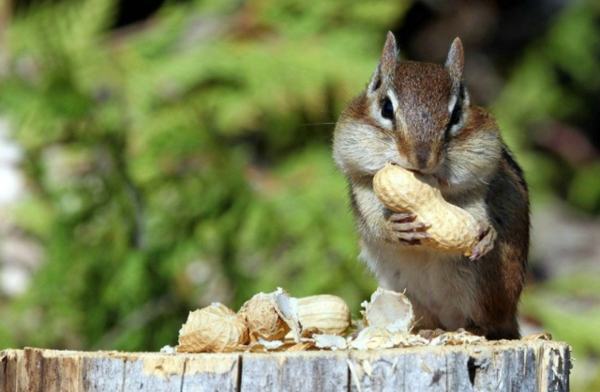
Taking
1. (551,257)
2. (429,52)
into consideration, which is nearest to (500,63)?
(429,52)

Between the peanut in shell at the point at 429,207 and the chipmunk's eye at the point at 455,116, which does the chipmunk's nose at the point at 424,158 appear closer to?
the peanut in shell at the point at 429,207

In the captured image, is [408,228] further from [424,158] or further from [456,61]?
[456,61]

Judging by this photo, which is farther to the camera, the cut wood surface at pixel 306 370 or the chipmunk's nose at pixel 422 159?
the chipmunk's nose at pixel 422 159

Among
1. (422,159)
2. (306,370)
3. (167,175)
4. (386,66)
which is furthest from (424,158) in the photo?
(167,175)

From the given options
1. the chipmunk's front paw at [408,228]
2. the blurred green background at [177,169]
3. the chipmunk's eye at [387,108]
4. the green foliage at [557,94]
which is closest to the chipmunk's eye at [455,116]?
the chipmunk's eye at [387,108]

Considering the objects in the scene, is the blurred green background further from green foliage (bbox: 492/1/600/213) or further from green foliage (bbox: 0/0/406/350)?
green foliage (bbox: 492/1/600/213)

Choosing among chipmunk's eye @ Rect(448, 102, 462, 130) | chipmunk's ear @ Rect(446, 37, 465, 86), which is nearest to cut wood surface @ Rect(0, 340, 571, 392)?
chipmunk's eye @ Rect(448, 102, 462, 130)

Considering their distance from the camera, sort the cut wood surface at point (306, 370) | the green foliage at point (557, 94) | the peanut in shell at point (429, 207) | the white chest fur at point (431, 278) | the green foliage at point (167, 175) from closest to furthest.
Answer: the cut wood surface at point (306, 370) → the peanut in shell at point (429, 207) → the white chest fur at point (431, 278) → the green foliage at point (167, 175) → the green foliage at point (557, 94)
